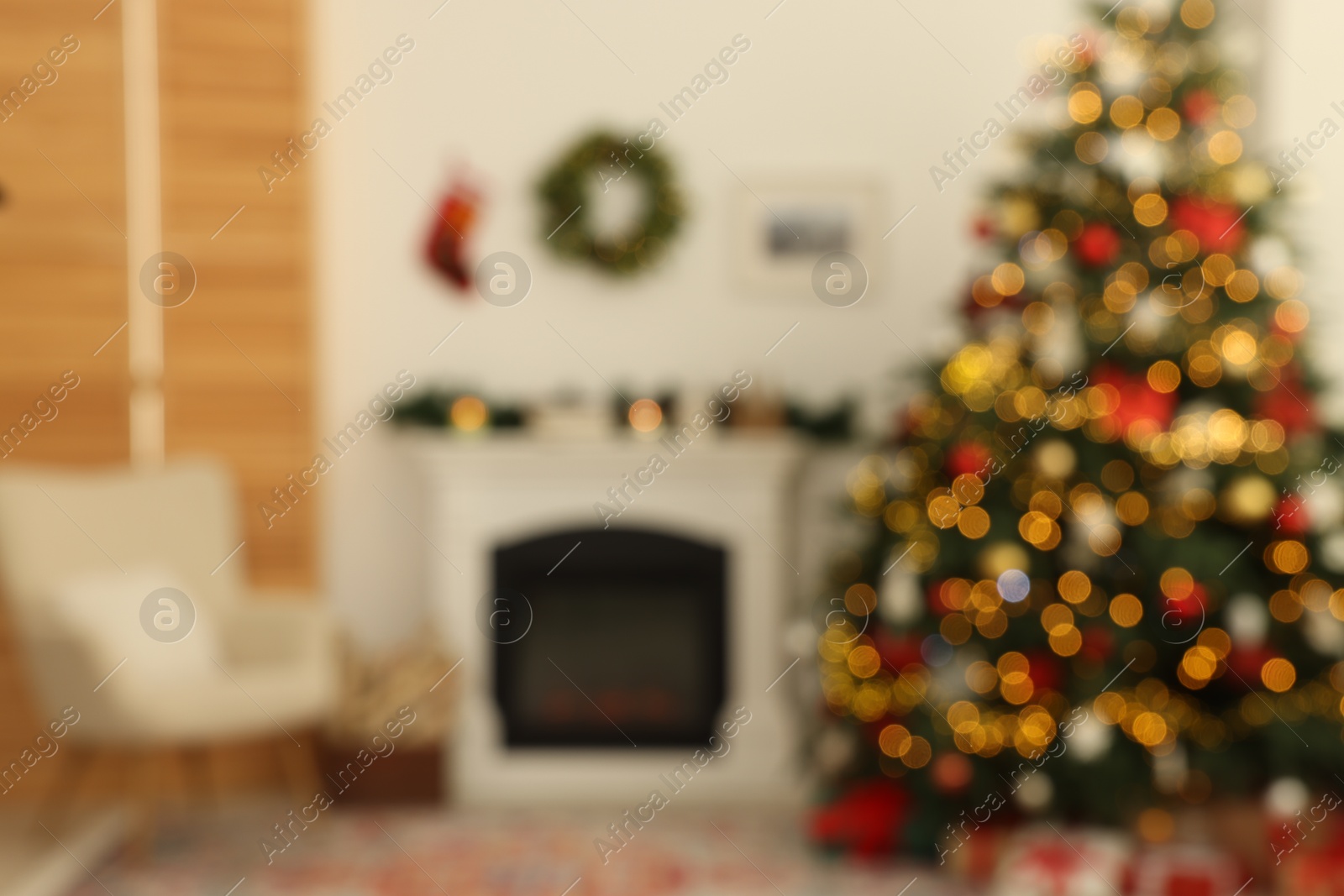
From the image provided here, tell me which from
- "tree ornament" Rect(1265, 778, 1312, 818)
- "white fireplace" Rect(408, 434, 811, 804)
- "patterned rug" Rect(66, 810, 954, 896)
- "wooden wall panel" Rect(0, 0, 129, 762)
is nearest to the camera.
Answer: "tree ornament" Rect(1265, 778, 1312, 818)

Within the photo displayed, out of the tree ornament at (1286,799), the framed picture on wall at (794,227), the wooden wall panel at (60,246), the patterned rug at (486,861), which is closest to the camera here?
the tree ornament at (1286,799)

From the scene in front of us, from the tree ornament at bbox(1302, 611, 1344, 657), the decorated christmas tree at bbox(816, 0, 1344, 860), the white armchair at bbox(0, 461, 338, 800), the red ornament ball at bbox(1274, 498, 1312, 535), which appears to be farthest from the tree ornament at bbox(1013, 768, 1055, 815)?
the white armchair at bbox(0, 461, 338, 800)

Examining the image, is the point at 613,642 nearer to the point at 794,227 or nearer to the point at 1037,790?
the point at 1037,790

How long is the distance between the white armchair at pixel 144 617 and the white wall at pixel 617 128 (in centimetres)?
56

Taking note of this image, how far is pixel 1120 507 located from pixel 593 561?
5.54 ft

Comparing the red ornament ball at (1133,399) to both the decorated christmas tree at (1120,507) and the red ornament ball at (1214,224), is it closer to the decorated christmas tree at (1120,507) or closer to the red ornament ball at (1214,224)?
the decorated christmas tree at (1120,507)

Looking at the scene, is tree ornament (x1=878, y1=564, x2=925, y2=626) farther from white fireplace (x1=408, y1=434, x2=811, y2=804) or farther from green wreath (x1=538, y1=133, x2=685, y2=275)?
green wreath (x1=538, y1=133, x2=685, y2=275)

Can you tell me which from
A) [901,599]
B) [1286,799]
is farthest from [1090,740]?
[901,599]

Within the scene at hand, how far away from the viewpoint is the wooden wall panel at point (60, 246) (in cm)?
327

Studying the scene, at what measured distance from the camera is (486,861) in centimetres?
293

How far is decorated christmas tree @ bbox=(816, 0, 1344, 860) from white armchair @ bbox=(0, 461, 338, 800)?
1.62m

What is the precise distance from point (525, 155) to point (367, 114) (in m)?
0.58

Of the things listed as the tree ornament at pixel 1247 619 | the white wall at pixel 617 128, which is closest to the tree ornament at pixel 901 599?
the tree ornament at pixel 1247 619

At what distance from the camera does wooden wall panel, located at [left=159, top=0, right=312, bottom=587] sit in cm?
351
